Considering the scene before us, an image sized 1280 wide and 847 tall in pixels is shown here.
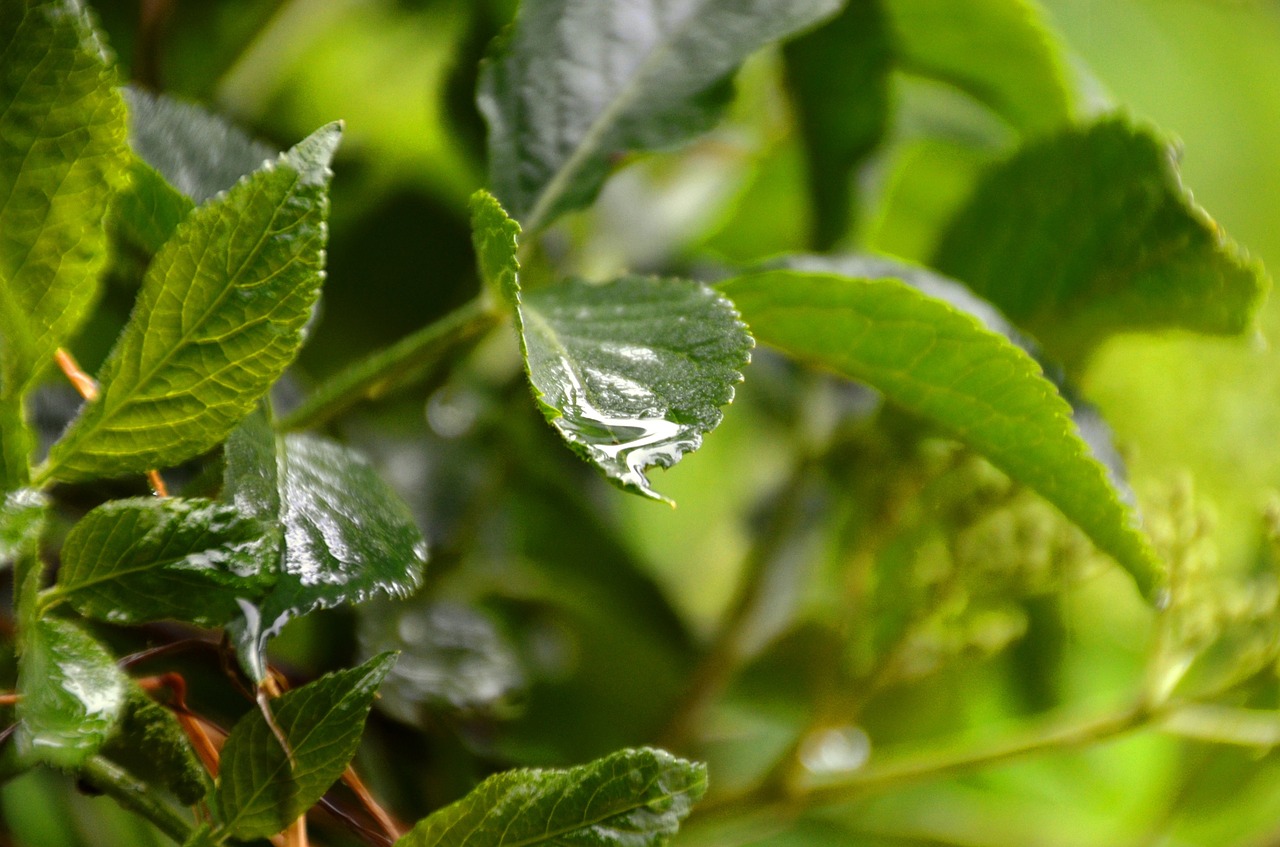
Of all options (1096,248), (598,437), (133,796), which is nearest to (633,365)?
(598,437)

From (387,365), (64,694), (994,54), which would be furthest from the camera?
(994,54)

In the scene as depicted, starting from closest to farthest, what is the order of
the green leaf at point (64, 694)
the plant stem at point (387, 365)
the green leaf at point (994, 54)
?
1. the green leaf at point (64, 694)
2. the plant stem at point (387, 365)
3. the green leaf at point (994, 54)

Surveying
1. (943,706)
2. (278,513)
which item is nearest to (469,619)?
(278,513)

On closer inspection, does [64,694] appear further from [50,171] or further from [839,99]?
[839,99]

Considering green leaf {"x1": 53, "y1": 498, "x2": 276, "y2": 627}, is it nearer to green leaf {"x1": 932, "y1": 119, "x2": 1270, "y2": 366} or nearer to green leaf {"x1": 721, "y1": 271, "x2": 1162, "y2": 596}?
green leaf {"x1": 721, "y1": 271, "x2": 1162, "y2": 596}

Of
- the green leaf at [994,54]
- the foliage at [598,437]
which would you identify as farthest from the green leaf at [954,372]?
the green leaf at [994,54]

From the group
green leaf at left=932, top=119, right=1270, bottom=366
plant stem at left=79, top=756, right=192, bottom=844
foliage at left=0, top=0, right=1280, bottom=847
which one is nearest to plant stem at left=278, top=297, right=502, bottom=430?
foliage at left=0, top=0, right=1280, bottom=847

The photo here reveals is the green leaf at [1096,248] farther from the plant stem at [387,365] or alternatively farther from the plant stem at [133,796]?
the plant stem at [133,796]
